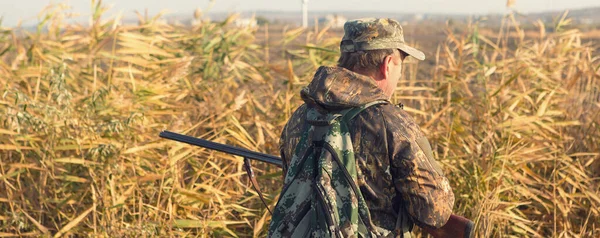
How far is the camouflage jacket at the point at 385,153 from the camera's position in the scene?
2.17 m

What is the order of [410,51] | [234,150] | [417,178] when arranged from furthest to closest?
[234,150] < [410,51] < [417,178]

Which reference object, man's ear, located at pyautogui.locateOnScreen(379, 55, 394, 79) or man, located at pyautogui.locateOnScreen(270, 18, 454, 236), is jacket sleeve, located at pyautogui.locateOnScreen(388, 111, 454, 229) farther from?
man's ear, located at pyautogui.locateOnScreen(379, 55, 394, 79)

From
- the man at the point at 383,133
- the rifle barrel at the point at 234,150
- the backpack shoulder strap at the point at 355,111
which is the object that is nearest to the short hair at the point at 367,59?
the man at the point at 383,133

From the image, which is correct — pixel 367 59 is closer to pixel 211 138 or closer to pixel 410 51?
pixel 410 51

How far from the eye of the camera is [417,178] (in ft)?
7.11

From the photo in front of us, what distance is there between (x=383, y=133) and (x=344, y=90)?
0.17 meters

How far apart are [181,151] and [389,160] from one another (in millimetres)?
2330

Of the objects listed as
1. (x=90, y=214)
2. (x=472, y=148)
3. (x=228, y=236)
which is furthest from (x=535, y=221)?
(x=90, y=214)

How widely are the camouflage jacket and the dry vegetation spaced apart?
1830 millimetres

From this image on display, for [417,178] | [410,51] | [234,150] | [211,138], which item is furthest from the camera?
[211,138]

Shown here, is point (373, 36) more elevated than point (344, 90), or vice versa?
point (373, 36)

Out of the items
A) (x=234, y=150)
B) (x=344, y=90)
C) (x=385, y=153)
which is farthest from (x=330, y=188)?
(x=234, y=150)

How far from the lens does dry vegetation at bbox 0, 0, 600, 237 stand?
405 centimetres

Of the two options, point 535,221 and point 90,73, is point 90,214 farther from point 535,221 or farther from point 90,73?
point 535,221
